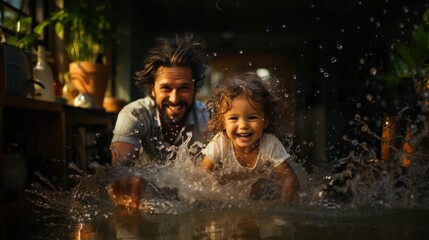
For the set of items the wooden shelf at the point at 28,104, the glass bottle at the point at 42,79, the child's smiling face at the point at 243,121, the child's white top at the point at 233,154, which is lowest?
the child's white top at the point at 233,154

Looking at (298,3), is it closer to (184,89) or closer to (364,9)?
(364,9)

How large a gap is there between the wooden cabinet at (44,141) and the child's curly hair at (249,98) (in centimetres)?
65

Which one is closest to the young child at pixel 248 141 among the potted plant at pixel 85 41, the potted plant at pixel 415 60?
the potted plant at pixel 415 60

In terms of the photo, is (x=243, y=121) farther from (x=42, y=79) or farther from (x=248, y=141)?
(x=42, y=79)

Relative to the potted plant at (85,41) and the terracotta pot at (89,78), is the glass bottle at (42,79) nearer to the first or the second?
the potted plant at (85,41)

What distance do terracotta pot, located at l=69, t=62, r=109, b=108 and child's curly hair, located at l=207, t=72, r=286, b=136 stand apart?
4.80 feet

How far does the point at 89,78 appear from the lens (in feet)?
10.9

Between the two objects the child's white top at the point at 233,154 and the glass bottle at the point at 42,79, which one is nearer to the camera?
the child's white top at the point at 233,154

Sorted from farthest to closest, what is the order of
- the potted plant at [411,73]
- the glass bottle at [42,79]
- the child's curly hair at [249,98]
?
the glass bottle at [42,79], the potted plant at [411,73], the child's curly hair at [249,98]

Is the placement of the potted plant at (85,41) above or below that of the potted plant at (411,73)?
above

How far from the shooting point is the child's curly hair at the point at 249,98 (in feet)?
6.56

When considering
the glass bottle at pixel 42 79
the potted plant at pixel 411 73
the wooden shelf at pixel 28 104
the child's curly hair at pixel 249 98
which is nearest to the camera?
the wooden shelf at pixel 28 104

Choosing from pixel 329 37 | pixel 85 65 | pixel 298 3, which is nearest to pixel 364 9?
pixel 329 37

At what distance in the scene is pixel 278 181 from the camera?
6.60ft
